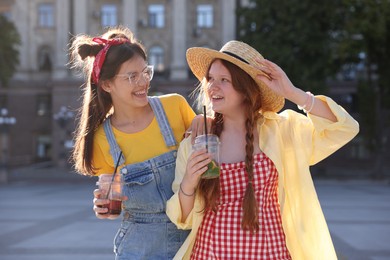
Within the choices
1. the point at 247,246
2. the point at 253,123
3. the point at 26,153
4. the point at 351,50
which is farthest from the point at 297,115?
the point at 26,153

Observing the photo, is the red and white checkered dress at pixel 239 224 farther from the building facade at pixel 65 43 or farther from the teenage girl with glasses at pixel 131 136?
the building facade at pixel 65 43

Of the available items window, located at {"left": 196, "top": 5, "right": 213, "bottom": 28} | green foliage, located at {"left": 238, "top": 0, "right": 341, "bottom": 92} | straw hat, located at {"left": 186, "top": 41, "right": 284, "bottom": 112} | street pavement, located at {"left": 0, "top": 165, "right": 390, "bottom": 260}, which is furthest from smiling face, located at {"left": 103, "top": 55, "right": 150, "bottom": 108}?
window, located at {"left": 196, "top": 5, "right": 213, "bottom": 28}

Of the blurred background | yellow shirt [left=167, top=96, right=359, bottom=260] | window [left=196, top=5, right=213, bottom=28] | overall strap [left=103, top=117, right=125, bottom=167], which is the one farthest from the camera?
window [left=196, top=5, right=213, bottom=28]

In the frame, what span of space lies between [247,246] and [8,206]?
13920 mm

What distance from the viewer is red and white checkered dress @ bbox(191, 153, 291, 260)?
2230 millimetres

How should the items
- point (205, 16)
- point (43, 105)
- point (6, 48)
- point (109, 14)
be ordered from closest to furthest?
point (6, 48)
point (205, 16)
point (109, 14)
point (43, 105)

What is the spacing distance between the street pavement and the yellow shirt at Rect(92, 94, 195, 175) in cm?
499

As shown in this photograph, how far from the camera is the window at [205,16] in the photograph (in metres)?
34.8

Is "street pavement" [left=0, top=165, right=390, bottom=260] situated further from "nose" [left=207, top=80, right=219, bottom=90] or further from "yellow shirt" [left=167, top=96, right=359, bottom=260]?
"nose" [left=207, top=80, right=219, bottom=90]

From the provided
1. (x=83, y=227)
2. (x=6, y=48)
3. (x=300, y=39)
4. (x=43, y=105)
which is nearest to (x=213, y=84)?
(x=83, y=227)

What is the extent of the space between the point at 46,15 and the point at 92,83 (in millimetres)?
35234

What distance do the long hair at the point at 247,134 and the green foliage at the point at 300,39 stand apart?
2226cm

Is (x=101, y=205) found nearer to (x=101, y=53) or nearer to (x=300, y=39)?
(x=101, y=53)

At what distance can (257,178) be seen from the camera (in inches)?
90.7
